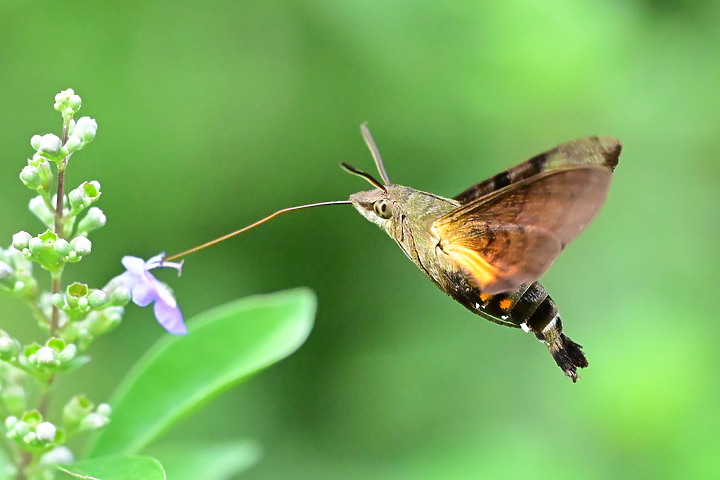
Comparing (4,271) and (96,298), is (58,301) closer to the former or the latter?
(96,298)

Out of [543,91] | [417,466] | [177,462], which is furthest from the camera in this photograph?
[543,91]

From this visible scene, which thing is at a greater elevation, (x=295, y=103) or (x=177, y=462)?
(x=295, y=103)

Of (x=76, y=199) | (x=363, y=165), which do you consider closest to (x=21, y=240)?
(x=76, y=199)

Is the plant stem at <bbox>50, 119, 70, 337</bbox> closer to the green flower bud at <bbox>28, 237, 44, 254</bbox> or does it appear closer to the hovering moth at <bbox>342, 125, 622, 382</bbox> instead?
the green flower bud at <bbox>28, 237, 44, 254</bbox>

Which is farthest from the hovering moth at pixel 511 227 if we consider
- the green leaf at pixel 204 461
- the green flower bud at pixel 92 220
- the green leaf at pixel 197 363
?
the green leaf at pixel 204 461

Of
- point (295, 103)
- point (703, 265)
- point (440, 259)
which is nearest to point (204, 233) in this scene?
point (295, 103)

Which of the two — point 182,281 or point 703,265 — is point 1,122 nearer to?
point 182,281
